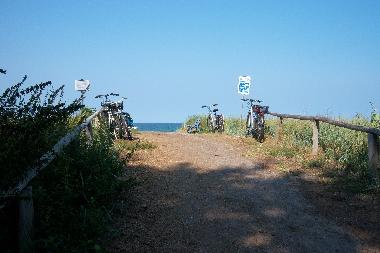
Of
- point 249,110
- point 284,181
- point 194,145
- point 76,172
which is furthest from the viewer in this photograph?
point 249,110

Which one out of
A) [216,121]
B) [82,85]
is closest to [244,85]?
[216,121]

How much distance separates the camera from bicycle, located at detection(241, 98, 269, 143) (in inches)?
618

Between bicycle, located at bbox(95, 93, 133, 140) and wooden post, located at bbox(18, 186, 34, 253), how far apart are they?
9.53 m

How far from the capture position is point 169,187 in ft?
26.8

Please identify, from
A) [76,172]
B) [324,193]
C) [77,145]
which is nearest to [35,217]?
[76,172]

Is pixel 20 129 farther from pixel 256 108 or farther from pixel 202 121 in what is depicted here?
pixel 202 121

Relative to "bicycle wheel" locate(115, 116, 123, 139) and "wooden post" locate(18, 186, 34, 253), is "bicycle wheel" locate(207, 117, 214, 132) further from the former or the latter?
"wooden post" locate(18, 186, 34, 253)

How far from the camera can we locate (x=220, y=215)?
259 inches

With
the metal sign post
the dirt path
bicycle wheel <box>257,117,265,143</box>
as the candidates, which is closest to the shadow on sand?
the dirt path

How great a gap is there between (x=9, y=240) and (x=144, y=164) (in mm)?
5964

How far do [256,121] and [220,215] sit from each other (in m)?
9.90

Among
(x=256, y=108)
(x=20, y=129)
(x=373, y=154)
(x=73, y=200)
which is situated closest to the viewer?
(x=20, y=129)

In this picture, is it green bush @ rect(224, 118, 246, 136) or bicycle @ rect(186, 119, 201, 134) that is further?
bicycle @ rect(186, 119, 201, 134)

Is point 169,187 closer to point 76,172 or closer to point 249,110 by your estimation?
point 76,172
